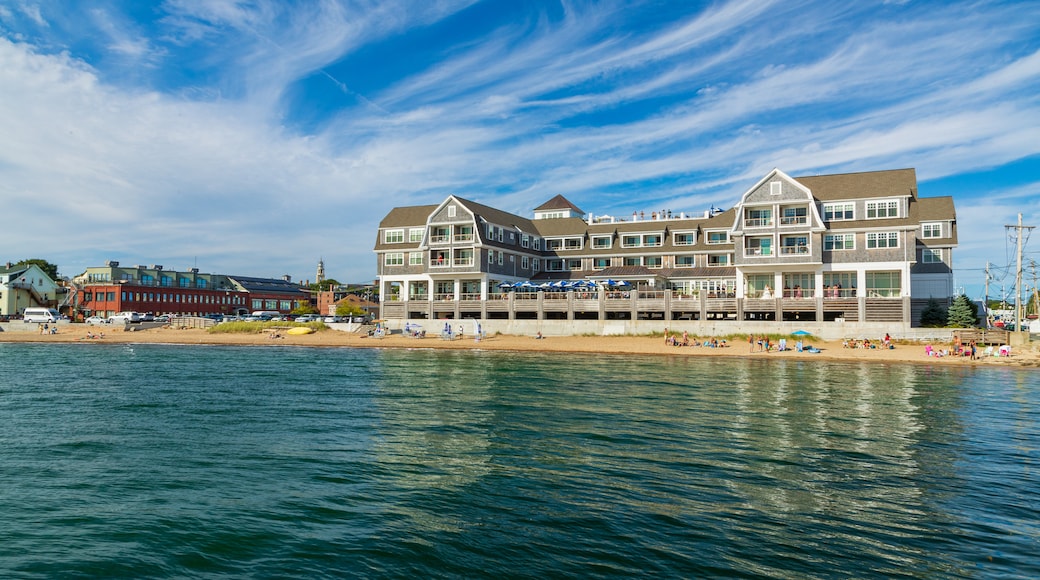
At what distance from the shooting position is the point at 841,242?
2226 inches

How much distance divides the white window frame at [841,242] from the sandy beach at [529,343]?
33.6 feet

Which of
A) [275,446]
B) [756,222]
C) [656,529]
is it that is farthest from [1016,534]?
[756,222]

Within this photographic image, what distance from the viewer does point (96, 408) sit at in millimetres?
24203

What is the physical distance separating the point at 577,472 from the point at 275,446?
8.72 m

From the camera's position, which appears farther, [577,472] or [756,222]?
[756,222]

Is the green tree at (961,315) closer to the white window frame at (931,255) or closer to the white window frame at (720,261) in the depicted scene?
the white window frame at (931,255)

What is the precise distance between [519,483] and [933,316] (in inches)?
2191

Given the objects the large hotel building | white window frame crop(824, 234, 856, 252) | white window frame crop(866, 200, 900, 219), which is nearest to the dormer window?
the large hotel building

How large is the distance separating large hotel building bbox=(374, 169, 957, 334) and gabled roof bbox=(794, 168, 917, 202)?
15 centimetres

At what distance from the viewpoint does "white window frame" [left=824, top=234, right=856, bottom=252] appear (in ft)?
184

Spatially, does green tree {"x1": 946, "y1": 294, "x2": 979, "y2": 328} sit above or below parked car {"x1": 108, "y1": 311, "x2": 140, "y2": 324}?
above

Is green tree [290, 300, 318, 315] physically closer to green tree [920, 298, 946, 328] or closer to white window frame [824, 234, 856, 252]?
white window frame [824, 234, 856, 252]

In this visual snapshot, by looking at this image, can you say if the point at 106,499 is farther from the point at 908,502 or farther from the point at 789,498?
the point at 908,502

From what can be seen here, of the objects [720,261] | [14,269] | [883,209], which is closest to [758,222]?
[883,209]
